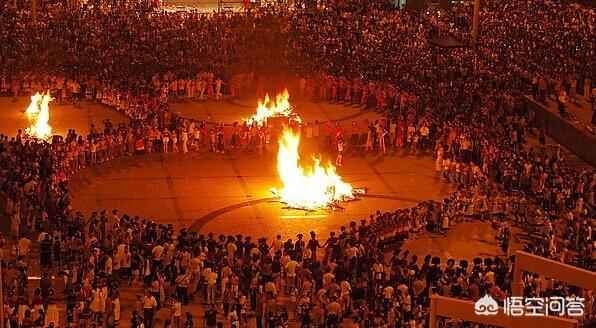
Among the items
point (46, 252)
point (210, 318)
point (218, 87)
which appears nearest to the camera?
point (210, 318)

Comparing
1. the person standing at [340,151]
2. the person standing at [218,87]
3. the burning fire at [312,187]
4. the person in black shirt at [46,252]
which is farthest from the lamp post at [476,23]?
the person in black shirt at [46,252]

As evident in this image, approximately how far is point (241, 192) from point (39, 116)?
989cm

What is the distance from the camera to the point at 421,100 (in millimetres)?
41938

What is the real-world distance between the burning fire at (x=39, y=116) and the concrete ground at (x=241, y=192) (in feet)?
1.53

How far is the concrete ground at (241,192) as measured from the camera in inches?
1250

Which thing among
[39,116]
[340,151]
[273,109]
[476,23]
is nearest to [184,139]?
[340,151]

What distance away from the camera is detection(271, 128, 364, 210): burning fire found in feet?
111

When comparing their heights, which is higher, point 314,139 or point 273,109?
point 273,109

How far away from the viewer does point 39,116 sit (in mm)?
41344

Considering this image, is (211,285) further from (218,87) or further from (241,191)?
(218,87)

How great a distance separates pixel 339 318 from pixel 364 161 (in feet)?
44.1

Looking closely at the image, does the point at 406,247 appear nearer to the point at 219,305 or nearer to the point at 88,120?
the point at 219,305

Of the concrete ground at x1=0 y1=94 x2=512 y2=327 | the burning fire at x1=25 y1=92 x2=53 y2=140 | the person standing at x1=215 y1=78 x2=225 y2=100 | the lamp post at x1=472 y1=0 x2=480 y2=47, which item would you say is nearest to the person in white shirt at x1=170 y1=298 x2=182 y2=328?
the concrete ground at x1=0 y1=94 x2=512 y2=327

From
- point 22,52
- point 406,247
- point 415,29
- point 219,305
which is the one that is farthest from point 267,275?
point 415,29
